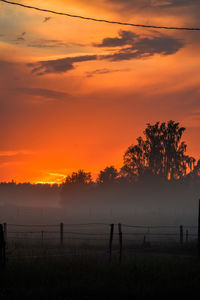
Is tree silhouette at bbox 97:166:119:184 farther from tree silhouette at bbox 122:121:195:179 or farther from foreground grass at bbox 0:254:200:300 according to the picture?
foreground grass at bbox 0:254:200:300

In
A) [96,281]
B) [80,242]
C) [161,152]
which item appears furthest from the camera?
[161,152]

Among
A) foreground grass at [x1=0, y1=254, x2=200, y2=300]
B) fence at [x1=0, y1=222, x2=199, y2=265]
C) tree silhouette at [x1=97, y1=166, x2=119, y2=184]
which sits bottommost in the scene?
fence at [x1=0, y1=222, x2=199, y2=265]

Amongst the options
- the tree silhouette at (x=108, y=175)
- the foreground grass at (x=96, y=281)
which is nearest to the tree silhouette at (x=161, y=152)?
the tree silhouette at (x=108, y=175)

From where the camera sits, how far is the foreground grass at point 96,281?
613 inches

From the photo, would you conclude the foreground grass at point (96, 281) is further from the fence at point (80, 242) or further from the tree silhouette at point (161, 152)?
the tree silhouette at point (161, 152)

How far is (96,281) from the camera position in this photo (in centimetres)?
1734

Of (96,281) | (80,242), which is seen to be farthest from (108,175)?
(96,281)

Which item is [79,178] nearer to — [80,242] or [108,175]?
[108,175]

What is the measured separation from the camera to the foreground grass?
15.6 m

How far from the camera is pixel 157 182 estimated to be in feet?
354

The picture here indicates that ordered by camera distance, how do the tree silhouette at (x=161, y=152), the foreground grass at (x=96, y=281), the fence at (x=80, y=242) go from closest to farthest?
1. the foreground grass at (x=96, y=281)
2. the fence at (x=80, y=242)
3. the tree silhouette at (x=161, y=152)

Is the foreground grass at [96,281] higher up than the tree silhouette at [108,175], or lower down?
lower down

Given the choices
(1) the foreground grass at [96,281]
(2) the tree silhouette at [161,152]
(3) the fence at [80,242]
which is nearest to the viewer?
(1) the foreground grass at [96,281]

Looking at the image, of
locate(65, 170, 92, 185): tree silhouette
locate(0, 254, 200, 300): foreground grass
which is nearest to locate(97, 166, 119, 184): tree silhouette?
locate(65, 170, 92, 185): tree silhouette
